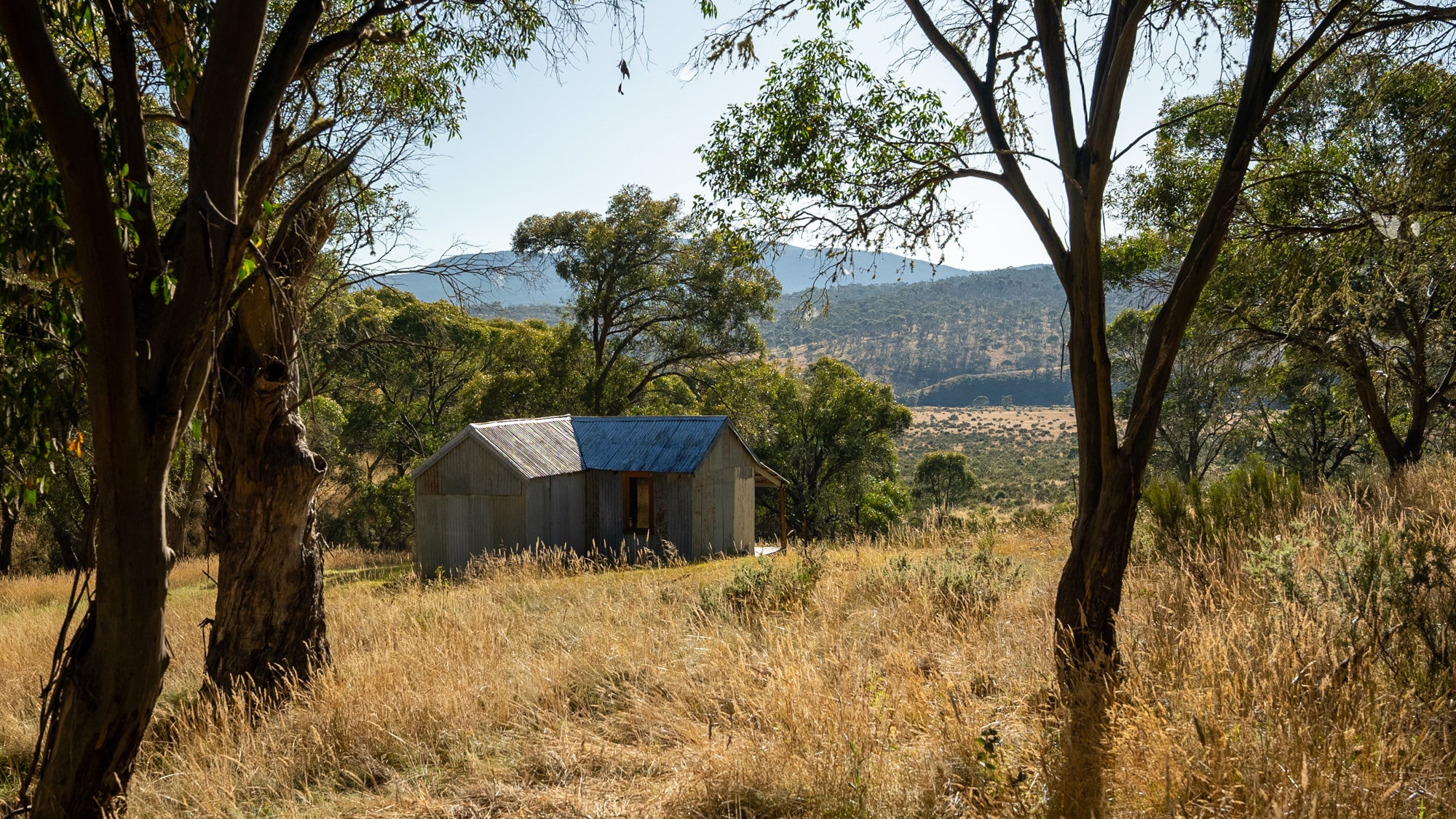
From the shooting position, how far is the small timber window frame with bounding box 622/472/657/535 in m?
21.6

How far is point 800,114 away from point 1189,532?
20.4 ft

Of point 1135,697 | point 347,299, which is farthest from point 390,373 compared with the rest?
point 1135,697

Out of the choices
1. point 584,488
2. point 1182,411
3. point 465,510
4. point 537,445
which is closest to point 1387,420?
point 1182,411

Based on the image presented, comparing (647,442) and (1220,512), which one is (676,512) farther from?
(1220,512)

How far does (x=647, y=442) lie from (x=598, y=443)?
1489 mm

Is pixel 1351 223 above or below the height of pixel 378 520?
above

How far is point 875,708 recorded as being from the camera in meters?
4.35

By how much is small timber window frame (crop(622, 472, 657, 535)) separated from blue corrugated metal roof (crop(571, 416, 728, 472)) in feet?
1.67

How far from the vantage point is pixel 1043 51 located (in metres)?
5.17

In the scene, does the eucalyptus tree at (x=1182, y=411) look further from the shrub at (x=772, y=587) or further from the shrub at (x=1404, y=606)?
the shrub at (x=1404, y=606)

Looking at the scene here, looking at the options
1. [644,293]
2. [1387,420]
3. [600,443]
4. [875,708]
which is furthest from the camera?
[644,293]

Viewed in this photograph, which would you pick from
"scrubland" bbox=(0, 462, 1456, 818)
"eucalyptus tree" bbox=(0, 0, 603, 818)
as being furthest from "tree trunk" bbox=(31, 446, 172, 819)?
"scrubland" bbox=(0, 462, 1456, 818)

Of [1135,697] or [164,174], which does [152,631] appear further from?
[164,174]

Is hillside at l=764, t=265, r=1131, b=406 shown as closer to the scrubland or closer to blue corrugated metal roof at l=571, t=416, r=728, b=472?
blue corrugated metal roof at l=571, t=416, r=728, b=472
